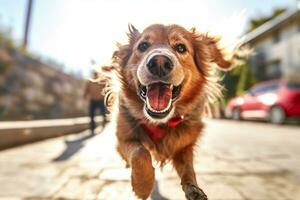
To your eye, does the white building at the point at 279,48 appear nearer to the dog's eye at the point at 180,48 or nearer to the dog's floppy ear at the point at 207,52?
the dog's floppy ear at the point at 207,52

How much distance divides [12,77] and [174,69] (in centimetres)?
925

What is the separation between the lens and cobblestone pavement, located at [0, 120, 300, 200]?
12.2 feet

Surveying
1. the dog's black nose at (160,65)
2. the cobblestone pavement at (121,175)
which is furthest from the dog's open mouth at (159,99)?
the cobblestone pavement at (121,175)

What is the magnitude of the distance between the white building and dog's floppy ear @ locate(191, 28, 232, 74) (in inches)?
719

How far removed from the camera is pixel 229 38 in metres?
4.46

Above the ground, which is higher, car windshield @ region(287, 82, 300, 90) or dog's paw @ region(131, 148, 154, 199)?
car windshield @ region(287, 82, 300, 90)

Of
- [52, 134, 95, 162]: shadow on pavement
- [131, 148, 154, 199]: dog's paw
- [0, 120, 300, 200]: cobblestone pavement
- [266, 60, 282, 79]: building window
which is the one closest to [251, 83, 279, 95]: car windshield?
[0, 120, 300, 200]: cobblestone pavement

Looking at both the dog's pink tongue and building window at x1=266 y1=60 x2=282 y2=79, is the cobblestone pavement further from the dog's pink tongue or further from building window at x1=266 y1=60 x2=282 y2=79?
building window at x1=266 y1=60 x2=282 y2=79

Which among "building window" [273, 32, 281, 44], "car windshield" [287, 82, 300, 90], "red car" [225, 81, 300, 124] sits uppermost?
"building window" [273, 32, 281, 44]

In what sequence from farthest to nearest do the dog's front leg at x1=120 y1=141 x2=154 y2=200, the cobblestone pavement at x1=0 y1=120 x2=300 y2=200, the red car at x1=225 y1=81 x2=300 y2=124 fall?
the red car at x1=225 y1=81 x2=300 y2=124, the cobblestone pavement at x1=0 y1=120 x2=300 y2=200, the dog's front leg at x1=120 y1=141 x2=154 y2=200

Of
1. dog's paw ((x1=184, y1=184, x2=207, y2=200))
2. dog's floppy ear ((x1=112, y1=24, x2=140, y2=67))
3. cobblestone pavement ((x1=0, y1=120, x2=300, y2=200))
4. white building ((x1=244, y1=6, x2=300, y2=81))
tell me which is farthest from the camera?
white building ((x1=244, y1=6, x2=300, y2=81))

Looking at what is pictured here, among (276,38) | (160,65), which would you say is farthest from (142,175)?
(276,38)

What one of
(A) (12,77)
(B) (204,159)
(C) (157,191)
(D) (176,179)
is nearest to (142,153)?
(C) (157,191)

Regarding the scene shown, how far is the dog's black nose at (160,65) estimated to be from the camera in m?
2.95
